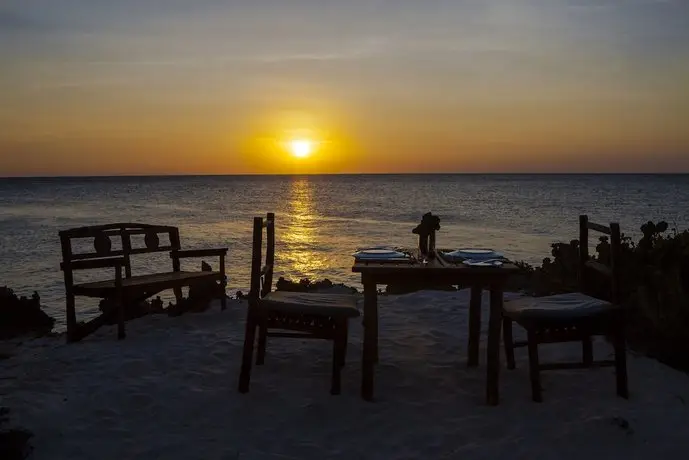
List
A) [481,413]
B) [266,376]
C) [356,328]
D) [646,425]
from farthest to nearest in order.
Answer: [356,328] → [266,376] → [481,413] → [646,425]

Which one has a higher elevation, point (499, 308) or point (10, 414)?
point (499, 308)

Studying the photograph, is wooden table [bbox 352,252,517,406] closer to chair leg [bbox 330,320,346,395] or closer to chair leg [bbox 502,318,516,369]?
chair leg [bbox 330,320,346,395]

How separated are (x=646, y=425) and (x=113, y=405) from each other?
3746 mm

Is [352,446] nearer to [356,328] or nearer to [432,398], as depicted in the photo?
[432,398]

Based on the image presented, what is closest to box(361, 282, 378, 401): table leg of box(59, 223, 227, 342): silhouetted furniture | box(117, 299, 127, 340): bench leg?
box(59, 223, 227, 342): silhouetted furniture

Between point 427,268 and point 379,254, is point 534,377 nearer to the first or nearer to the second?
point 427,268

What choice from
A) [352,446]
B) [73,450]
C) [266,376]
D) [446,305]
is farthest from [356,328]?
[73,450]

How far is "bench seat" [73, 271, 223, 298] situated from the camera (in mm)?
6375

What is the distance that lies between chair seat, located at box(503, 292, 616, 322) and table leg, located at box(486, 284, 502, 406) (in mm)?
116

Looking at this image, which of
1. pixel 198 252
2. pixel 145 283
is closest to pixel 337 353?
pixel 145 283

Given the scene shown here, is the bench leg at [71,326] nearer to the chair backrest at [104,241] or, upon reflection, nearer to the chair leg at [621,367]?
the chair backrest at [104,241]

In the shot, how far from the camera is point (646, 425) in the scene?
4090mm

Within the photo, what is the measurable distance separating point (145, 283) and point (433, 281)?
3573 mm

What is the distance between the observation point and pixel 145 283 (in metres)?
6.72
